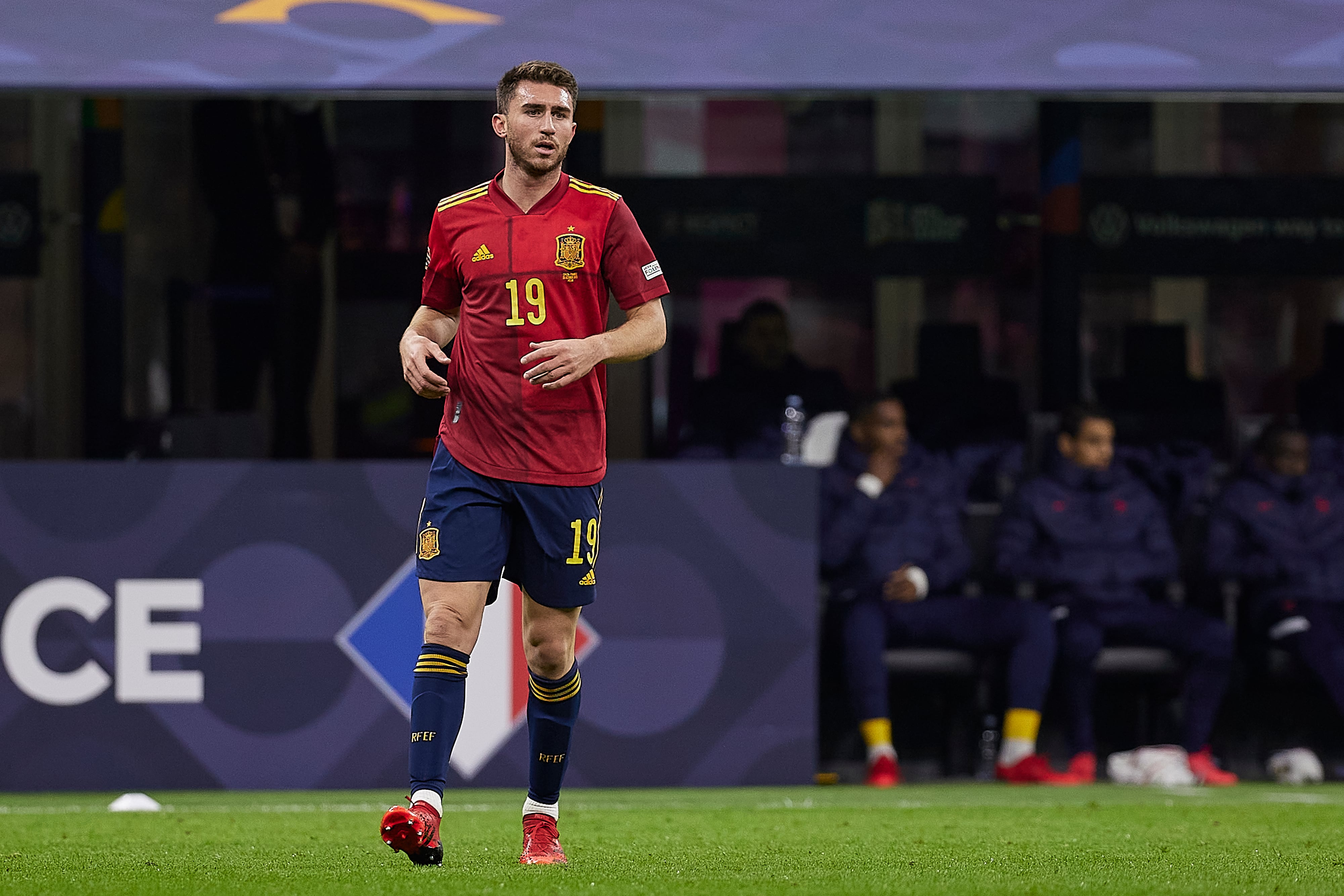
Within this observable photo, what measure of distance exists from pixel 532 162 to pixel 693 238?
17.2 feet

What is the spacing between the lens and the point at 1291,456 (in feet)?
26.8

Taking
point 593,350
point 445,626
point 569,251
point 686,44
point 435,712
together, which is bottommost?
point 435,712

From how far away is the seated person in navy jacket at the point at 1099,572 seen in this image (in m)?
7.59

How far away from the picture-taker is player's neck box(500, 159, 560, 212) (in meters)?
4.37

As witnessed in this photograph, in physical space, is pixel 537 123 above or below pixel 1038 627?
above

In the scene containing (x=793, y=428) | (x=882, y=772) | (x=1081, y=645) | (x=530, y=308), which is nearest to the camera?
(x=530, y=308)

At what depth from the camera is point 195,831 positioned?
210 inches

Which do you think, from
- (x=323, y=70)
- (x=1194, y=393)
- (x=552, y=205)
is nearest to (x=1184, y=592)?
(x=1194, y=393)

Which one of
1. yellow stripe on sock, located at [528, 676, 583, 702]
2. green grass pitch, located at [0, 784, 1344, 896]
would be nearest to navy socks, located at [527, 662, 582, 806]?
yellow stripe on sock, located at [528, 676, 583, 702]

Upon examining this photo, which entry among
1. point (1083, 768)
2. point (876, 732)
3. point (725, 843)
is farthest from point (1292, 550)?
point (725, 843)

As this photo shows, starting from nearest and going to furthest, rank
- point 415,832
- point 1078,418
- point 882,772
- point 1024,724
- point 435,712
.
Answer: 1. point 415,832
2. point 435,712
3. point 882,772
4. point 1024,724
5. point 1078,418

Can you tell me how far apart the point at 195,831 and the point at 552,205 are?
85.4 inches

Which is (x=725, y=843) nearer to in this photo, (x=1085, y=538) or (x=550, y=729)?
(x=550, y=729)

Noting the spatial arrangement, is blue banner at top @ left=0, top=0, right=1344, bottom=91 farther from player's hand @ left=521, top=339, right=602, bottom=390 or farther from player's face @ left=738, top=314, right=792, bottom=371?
player's hand @ left=521, top=339, right=602, bottom=390
